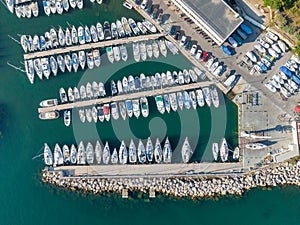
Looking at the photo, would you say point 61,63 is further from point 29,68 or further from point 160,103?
point 160,103

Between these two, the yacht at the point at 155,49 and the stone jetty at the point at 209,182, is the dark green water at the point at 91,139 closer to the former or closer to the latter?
the yacht at the point at 155,49

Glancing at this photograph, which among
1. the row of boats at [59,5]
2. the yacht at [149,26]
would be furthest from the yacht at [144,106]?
the row of boats at [59,5]

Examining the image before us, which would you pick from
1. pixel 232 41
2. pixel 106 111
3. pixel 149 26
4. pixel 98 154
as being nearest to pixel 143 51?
pixel 149 26

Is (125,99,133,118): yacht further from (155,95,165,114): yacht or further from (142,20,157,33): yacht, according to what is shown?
(142,20,157,33): yacht

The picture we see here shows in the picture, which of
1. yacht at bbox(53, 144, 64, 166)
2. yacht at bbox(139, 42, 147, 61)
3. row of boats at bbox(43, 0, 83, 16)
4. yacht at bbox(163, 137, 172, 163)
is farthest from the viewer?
row of boats at bbox(43, 0, 83, 16)

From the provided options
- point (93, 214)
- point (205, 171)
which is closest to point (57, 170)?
point (93, 214)

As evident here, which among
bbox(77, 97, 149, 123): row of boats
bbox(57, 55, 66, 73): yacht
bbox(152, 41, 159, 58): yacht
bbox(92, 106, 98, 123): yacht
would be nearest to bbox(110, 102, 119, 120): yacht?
bbox(77, 97, 149, 123): row of boats
